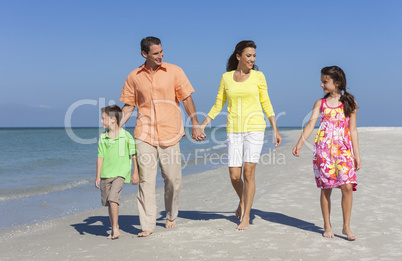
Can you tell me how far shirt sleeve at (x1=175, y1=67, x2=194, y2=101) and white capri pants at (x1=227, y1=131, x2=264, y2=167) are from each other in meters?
0.73

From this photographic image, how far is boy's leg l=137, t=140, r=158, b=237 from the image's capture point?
4816mm

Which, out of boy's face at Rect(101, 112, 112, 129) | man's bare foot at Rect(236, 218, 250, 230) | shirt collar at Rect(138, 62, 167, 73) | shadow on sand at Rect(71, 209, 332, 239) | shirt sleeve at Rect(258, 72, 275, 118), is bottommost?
shadow on sand at Rect(71, 209, 332, 239)

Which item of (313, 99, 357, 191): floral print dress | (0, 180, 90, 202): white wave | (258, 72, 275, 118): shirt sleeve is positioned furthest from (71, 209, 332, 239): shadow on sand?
(0, 180, 90, 202): white wave

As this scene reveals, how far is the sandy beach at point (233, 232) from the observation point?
405 cm

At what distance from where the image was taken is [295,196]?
23.3 ft

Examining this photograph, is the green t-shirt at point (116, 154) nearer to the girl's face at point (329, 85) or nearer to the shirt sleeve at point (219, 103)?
the shirt sleeve at point (219, 103)

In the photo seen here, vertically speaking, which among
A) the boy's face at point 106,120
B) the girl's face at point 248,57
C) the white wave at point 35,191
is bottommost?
the white wave at point 35,191

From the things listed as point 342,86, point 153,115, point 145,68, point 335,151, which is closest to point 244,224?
point 335,151

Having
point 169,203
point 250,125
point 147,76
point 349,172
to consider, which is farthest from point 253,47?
point 169,203

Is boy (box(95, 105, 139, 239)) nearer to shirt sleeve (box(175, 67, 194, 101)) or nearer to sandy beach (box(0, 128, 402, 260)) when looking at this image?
sandy beach (box(0, 128, 402, 260))

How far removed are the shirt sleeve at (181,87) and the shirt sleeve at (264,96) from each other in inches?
33.4

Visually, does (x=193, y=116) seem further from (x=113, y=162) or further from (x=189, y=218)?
(x=189, y=218)

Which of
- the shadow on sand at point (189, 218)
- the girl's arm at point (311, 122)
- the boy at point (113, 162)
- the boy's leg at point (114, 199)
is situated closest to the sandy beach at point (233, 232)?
the shadow on sand at point (189, 218)

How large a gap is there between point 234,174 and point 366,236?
1.64 meters
